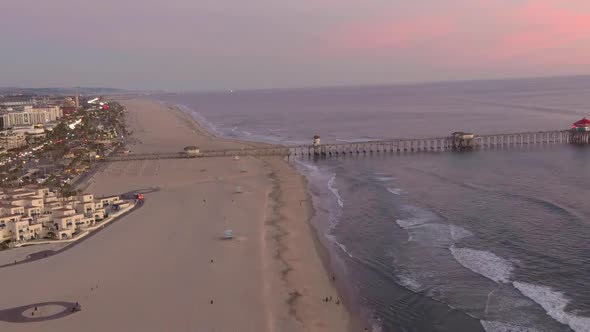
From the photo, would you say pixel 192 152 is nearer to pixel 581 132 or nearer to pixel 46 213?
pixel 46 213

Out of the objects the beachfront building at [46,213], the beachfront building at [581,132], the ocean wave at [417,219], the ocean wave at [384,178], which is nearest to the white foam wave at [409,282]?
the ocean wave at [417,219]

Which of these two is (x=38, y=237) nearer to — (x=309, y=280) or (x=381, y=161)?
(x=309, y=280)

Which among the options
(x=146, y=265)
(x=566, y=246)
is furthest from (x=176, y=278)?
(x=566, y=246)

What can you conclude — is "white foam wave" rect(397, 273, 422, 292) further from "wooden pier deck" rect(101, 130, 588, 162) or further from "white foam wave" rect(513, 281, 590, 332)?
"wooden pier deck" rect(101, 130, 588, 162)

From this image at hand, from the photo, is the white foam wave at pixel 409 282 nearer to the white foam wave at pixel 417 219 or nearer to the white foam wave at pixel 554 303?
the white foam wave at pixel 554 303

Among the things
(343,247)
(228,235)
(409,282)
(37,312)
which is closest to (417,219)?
(343,247)

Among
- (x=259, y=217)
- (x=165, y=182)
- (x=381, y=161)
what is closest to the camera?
(x=259, y=217)
